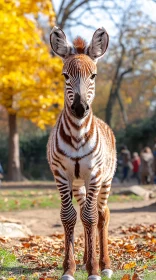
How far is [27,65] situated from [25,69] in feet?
0.81

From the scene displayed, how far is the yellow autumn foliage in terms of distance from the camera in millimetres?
19984

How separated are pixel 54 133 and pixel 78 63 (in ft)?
3.61

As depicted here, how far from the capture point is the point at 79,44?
6430 millimetres

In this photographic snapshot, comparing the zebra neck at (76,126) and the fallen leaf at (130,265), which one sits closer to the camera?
the zebra neck at (76,126)

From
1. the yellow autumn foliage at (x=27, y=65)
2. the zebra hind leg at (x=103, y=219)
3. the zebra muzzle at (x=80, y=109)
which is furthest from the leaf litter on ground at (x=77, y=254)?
the yellow autumn foliage at (x=27, y=65)

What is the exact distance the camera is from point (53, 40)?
634cm

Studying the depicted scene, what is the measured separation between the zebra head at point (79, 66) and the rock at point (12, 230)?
4086 mm

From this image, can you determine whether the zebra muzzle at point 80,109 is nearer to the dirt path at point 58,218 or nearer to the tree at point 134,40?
the dirt path at point 58,218

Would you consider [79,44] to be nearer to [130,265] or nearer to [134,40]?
[130,265]

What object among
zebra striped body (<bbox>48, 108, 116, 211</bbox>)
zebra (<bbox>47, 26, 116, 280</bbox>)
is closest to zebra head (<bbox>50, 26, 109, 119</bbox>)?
zebra (<bbox>47, 26, 116, 280</bbox>)

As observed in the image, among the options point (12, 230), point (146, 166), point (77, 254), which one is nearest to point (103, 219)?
point (77, 254)

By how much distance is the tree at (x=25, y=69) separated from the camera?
2034cm

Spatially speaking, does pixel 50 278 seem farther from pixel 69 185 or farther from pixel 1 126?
pixel 1 126

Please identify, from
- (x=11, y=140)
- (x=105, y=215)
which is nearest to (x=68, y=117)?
(x=105, y=215)
